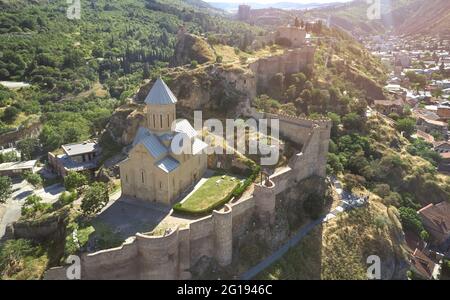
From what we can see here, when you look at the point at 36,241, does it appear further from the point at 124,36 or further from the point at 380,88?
the point at 124,36

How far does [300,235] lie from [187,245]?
11140mm

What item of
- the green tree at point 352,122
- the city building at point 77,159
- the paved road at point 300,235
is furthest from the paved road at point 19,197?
the green tree at point 352,122

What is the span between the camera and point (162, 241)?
72.6ft

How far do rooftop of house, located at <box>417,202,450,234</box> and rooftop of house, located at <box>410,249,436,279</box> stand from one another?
4741 mm

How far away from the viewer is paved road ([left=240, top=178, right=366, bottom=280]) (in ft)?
87.6

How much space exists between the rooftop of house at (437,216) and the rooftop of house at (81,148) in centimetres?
3813

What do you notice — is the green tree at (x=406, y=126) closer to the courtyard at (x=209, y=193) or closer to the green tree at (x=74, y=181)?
the courtyard at (x=209, y=193)

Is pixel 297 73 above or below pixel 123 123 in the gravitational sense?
above

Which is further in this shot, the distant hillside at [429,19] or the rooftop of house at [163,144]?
the distant hillside at [429,19]

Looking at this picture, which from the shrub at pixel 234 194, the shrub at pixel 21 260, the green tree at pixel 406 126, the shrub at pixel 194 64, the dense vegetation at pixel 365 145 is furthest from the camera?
the green tree at pixel 406 126

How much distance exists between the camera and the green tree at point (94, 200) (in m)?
26.7
